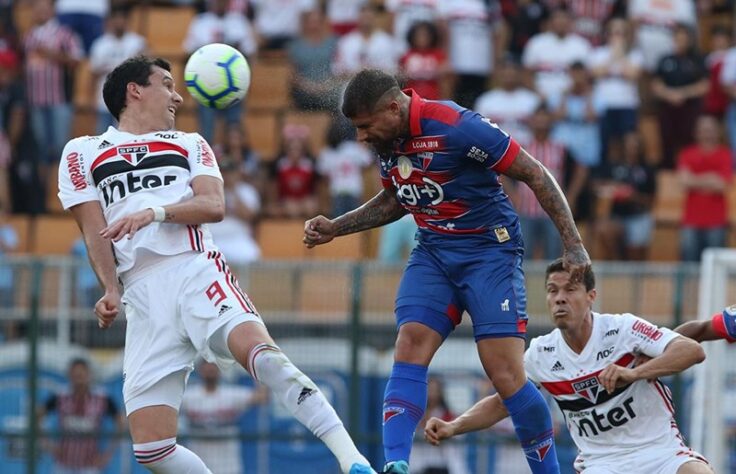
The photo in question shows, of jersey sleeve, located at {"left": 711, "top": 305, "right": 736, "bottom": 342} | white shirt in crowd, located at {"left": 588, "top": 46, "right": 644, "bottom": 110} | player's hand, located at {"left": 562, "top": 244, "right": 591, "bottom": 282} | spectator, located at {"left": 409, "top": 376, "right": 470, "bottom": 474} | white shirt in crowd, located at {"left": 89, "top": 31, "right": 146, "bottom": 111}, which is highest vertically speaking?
white shirt in crowd, located at {"left": 89, "top": 31, "right": 146, "bottom": 111}

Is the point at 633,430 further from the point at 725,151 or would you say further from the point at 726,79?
the point at 726,79

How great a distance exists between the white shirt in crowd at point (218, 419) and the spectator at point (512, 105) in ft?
15.4

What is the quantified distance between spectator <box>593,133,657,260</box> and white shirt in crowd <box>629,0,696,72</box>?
2320 millimetres

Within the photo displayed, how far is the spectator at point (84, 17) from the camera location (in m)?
19.6

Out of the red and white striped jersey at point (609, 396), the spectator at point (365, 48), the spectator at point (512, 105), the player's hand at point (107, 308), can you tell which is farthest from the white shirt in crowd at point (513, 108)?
the player's hand at point (107, 308)

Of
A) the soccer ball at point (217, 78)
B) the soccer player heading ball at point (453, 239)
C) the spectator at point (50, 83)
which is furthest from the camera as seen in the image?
the spectator at point (50, 83)

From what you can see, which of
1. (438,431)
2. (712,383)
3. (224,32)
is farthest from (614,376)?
(224,32)

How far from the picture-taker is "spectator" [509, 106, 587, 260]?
16.8 metres

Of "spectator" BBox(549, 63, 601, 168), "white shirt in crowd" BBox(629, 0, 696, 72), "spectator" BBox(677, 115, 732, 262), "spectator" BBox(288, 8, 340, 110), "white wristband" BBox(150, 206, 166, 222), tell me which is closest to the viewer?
"white wristband" BBox(150, 206, 166, 222)

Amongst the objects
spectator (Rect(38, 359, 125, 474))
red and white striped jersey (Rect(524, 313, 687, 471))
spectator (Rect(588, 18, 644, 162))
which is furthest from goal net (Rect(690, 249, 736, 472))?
spectator (Rect(38, 359, 125, 474))

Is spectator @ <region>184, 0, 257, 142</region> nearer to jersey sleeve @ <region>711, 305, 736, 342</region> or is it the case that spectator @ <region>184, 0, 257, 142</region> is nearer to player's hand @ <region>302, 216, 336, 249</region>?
player's hand @ <region>302, 216, 336, 249</region>

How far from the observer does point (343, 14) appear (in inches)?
779

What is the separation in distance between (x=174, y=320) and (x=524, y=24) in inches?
458

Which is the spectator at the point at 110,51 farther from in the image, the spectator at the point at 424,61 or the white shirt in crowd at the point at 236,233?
the spectator at the point at 424,61
